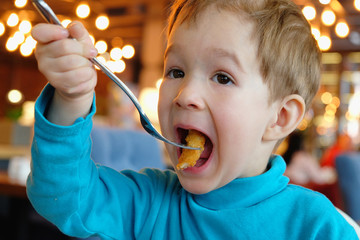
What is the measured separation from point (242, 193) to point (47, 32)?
1.46 feet

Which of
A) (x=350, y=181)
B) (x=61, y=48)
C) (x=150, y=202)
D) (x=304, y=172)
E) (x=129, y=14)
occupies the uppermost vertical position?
(x=61, y=48)

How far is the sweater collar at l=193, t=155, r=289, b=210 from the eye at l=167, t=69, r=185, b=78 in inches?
8.9

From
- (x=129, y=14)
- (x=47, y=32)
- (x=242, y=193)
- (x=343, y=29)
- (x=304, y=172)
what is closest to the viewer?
(x=47, y=32)

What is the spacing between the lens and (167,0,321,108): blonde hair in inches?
29.6

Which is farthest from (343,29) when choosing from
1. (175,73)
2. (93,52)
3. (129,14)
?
(129,14)

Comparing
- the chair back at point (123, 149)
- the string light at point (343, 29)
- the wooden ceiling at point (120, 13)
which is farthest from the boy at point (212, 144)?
the wooden ceiling at point (120, 13)

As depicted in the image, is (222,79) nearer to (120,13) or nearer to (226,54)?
(226,54)

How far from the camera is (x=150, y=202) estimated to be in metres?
0.81

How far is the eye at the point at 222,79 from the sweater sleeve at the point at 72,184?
23cm

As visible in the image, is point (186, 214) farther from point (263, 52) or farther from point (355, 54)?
point (355, 54)

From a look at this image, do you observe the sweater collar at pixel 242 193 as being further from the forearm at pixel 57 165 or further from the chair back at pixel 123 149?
the chair back at pixel 123 149

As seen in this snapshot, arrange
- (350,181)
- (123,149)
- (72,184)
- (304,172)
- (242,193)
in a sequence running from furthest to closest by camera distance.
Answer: (304,172), (350,181), (123,149), (242,193), (72,184)

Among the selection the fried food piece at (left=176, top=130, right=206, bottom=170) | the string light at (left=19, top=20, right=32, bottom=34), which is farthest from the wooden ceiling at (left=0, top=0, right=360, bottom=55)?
the fried food piece at (left=176, top=130, right=206, bottom=170)

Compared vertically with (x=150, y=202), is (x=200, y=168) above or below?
above
